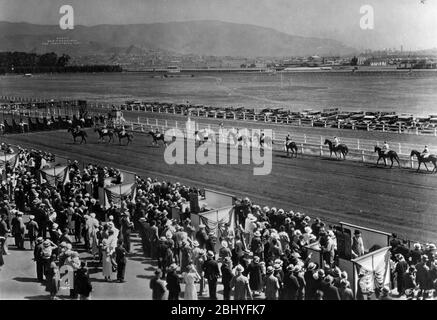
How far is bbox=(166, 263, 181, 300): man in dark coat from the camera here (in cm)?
903

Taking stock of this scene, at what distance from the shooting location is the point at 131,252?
1290 centimetres

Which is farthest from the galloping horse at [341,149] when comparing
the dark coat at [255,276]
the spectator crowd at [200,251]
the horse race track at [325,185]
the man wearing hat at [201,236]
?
the dark coat at [255,276]

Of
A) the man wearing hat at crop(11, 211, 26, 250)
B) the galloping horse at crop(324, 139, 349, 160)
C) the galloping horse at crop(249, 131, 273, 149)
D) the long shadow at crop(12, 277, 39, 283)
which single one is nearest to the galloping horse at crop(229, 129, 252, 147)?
the galloping horse at crop(249, 131, 273, 149)

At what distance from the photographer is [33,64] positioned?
14225 centimetres

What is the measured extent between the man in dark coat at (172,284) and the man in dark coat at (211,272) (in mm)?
826

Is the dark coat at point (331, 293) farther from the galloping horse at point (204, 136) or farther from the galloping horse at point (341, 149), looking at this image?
the galloping horse at point (204, 136)

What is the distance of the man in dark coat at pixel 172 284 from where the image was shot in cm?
903

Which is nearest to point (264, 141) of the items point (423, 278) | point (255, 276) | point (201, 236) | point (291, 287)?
point (201, 236)

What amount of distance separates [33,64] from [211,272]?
473ft

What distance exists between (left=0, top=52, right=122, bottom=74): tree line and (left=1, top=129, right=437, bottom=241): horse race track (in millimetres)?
114832

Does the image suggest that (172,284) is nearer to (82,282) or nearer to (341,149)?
(82,282)

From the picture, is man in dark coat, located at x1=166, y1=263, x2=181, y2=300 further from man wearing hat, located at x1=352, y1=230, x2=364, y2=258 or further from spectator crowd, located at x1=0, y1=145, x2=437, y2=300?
man wearing hat, located at x1=352, y1=230, x2=364, y2=258

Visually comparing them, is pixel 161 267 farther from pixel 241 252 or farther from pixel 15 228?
pixel 15 228
